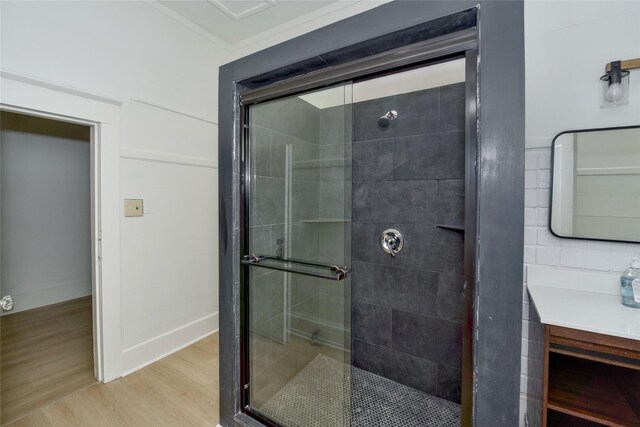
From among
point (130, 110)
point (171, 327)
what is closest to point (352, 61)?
point (130, 110)

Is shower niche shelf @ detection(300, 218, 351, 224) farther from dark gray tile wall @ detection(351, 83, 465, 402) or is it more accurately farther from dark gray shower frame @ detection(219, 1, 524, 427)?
dark gray shower frame @ detection(219, 1, 524, 427)

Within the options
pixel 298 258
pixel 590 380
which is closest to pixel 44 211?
pixel 298 258

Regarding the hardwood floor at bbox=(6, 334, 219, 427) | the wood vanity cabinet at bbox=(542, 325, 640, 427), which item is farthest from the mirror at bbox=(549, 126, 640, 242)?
the hardwood floor at bbox=(6, 334, 219, 427)

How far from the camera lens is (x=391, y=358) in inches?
77.5

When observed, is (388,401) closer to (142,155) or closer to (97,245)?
(97,245)

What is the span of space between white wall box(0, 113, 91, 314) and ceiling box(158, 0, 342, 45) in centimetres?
204

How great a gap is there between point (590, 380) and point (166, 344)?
2.70 metres

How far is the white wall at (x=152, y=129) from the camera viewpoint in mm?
1684

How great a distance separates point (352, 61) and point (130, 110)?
180cm

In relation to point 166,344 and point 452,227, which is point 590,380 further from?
point 166,344

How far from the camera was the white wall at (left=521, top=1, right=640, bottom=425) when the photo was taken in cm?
130

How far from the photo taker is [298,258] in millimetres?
1538

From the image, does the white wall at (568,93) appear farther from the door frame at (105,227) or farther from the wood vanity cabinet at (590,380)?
the door frame at (105,227)

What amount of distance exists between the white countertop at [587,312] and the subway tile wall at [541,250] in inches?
5.2
